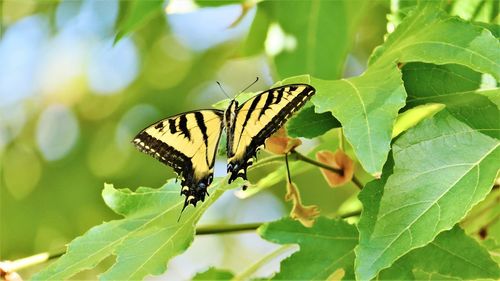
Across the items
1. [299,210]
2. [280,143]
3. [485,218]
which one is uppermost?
[280,143]

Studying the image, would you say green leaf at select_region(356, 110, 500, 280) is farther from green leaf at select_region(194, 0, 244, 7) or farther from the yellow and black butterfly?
green leaf at select_region(194, 0, 244, 7)

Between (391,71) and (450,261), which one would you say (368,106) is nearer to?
(391,71)

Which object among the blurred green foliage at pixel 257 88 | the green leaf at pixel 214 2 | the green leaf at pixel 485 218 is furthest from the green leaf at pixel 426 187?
the green leaf at pixel 214 2

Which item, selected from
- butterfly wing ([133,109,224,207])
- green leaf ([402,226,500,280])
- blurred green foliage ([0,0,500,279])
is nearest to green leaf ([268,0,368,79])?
blurred green foliage ([0,0,500,279])

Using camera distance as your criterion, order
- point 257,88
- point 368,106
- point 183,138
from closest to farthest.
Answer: point 368,106
point 183,138
point 257,88

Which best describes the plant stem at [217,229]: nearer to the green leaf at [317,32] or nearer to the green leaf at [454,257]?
the green leaf at [454,257]

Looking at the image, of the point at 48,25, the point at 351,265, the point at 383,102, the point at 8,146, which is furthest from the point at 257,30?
the point at 8,146

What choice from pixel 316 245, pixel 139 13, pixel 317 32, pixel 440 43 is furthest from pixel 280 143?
pixel 317 32

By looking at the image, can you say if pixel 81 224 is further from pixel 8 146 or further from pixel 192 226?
pixel 192 226

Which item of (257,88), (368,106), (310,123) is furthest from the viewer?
(257,88)
